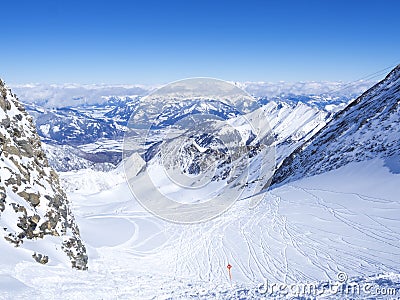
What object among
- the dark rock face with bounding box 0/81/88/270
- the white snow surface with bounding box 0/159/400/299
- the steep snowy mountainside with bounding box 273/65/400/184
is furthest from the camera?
the steep snowy mountainside with bounding box 273/65/400/184

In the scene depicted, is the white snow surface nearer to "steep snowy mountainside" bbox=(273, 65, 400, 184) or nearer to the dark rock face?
the dark rock face

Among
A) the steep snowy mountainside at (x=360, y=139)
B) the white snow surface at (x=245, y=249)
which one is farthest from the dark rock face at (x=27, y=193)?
the steep snowy mountainside at (x=360, y=139)

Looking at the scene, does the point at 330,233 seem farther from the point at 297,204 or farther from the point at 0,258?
the point at 0,258

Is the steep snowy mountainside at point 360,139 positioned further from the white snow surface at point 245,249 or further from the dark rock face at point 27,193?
the dark rock face at point 27,193

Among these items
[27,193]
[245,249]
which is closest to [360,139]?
[245,249]

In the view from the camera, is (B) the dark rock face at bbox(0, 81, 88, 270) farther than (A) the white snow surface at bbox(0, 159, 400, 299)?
Yes

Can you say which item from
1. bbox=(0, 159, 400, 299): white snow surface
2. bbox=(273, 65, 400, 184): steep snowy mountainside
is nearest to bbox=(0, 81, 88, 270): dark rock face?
bbox=(0, 159, 400, 299): white snow surface

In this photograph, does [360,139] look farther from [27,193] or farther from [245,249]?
[27,193]
